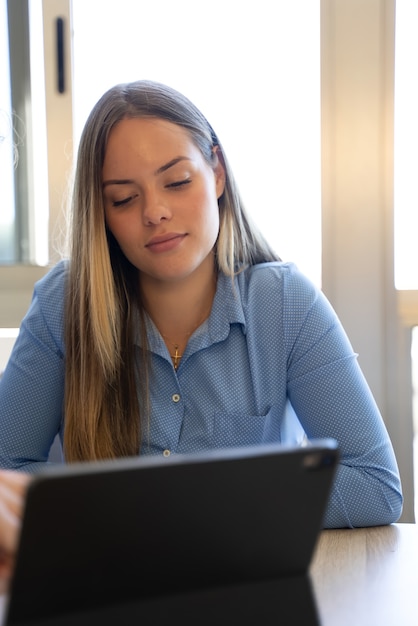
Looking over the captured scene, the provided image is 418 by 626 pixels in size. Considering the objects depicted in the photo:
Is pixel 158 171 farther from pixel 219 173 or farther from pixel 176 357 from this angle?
pixel 176 357

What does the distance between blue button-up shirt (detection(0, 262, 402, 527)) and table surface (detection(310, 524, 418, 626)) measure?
0.34 meters

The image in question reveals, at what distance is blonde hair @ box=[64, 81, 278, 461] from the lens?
1.49 metres

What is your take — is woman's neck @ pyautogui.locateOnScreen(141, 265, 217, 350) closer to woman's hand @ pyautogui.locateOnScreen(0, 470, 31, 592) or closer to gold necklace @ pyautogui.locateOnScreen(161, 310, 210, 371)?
gold necklace @ pyautogui.locateOnScreen(161, 310, 210, 371)

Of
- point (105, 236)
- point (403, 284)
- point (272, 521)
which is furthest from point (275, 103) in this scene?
point (272, 521)

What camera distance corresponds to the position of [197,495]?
62cm

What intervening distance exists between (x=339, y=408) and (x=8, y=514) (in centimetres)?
77

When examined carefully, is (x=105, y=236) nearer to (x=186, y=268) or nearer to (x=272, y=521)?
(x=186, y=268)

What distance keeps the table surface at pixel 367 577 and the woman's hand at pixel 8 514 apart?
277mm

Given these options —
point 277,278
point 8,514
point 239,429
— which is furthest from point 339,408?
point 8,514

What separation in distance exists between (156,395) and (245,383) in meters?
0.16

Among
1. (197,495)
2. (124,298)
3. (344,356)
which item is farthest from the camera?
(124,298)

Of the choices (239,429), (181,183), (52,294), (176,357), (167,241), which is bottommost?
(239,429)

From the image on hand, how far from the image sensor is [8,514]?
747 millimetres

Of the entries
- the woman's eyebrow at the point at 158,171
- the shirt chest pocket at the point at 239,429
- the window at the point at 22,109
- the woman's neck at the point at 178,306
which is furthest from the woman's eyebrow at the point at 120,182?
the window at the point at 22,109
